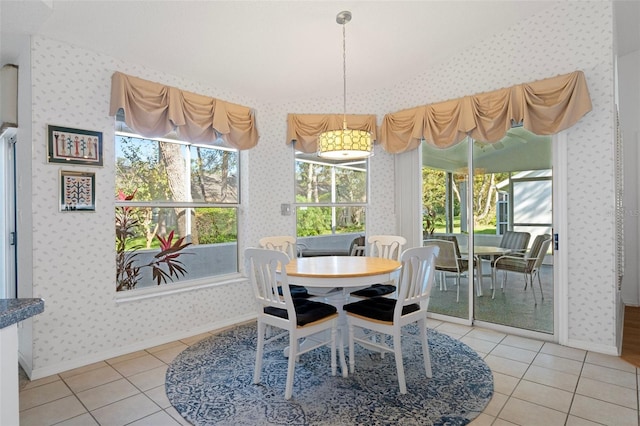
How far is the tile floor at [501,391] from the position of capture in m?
2.11

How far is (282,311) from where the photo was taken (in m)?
2.52

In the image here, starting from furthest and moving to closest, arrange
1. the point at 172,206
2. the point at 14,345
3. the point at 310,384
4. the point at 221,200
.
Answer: the point at 221,200 < the point at 172,206 < the point at 310,384 < the point at 14,345

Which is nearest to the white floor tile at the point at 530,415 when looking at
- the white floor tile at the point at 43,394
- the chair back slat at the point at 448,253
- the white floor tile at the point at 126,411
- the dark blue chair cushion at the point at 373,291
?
the dark blue chair cushion at the point at 373,291

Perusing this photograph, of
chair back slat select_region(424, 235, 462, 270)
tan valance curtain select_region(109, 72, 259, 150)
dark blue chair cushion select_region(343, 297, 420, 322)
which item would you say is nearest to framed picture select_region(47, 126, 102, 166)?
tan valance curtain select_region(109, 72, 259, 150)

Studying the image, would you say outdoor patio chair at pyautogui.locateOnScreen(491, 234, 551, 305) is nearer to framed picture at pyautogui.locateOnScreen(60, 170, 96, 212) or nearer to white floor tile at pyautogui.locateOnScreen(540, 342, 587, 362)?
white floor tile at pyautogui.locateOnScreen(540, 342, 587, 362)

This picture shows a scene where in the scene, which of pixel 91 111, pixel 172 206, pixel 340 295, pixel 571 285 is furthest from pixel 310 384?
pixel 91 111

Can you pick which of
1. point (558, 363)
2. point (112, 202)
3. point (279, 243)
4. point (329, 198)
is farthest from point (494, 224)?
point (112, 202)

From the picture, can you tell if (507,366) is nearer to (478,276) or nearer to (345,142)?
(478,276)

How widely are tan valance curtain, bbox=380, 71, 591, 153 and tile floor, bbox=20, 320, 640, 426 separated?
6.56 feet

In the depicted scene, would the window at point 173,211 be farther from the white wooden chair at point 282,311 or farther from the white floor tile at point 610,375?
the white floor tile at point 610,375

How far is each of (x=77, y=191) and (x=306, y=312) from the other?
83.6 inches

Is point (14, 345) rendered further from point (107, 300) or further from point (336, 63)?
point (336, 63)

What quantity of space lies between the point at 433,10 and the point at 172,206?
3124 mm

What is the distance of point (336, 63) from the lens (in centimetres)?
380
